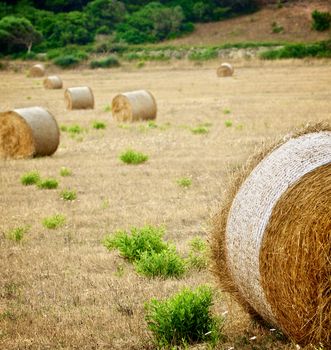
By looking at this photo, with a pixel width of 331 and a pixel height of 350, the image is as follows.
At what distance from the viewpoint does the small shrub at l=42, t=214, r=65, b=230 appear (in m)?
10.4

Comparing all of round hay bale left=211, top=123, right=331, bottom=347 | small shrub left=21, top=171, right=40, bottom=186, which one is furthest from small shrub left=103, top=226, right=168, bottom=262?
small shrub left=21, top=171, right=40, bottom=186

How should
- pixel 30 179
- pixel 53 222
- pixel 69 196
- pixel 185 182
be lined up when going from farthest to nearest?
pixel 30 179, pixel 185 182, pixel 69 196, pixel 53 222

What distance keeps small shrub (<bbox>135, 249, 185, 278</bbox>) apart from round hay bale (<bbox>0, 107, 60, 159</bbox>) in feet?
28.7

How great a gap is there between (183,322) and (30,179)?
792cm

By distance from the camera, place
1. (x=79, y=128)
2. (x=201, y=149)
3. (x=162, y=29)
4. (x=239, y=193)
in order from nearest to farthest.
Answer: (x=239, y=193) < (x=201, y=149) < (x=79, y=128) < (x=162, y=29)

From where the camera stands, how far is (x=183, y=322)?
20.7ft

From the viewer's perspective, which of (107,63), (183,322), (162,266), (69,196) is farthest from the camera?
(107,63)

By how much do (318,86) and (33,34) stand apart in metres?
52.3

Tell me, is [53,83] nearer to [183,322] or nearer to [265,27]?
[183,322]

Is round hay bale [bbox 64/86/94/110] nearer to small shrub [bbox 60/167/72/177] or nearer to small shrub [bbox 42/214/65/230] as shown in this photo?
small shrub [bbox 60/167/72/177]

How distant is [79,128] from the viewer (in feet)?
70.4

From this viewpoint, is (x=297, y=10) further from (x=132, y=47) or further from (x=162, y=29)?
(x=132, y=47)

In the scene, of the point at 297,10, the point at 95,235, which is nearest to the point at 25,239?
the point at 95,235

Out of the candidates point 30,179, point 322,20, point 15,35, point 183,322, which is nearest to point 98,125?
point 30,179
